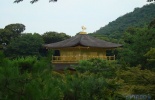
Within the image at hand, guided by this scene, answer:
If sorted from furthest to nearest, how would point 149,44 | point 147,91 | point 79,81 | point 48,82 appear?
point 149,44, point 147,91, point 79,81, point 48,82

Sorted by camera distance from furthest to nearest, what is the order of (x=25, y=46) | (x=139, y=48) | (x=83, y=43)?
(x=25, y=46)
(x=83, y=43)
(x=139, y=48)

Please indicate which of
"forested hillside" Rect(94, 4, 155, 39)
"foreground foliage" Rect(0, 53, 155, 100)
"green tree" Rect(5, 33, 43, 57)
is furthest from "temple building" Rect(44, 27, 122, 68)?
"forested hillside" Rect(94, 4, 155, 39)

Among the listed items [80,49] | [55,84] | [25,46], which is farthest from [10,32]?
[55,84]

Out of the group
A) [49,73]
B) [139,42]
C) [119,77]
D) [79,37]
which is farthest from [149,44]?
[49,73]

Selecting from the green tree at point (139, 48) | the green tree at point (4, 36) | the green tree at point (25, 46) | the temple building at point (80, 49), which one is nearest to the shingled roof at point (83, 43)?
the temple building at point (80, 49)

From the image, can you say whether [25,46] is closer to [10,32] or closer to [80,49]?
[10,32]

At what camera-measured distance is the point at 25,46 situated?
3962cm

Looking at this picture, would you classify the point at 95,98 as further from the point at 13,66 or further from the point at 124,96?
the point at 13,66

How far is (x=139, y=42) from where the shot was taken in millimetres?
18422

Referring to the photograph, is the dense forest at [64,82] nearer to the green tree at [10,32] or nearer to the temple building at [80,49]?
the temple building at [80,49]

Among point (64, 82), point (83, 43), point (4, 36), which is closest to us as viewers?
point (64, 82)

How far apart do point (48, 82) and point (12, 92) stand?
1.36ft

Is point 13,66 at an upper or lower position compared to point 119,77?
upper

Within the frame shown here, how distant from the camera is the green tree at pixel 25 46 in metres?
38.4
